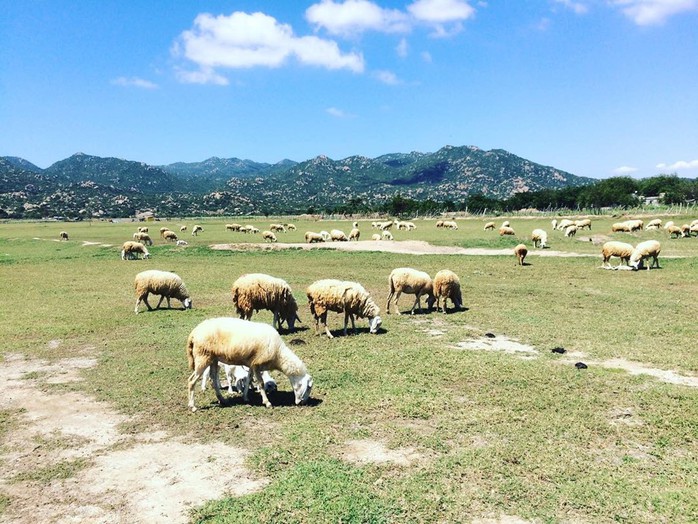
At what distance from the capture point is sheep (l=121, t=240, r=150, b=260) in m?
36.4

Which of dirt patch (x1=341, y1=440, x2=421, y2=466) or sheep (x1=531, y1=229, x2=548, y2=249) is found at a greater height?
sheep (x1=531, y1=229, x2=548, y2=249)

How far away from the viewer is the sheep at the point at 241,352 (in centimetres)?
929

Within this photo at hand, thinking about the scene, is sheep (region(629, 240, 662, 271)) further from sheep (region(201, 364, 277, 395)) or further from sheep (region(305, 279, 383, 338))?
sheep (region(201, 364, 277, 395))

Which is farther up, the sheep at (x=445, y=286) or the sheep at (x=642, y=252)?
the sheep at (x=642, y=252)

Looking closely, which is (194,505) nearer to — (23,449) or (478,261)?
(23,449)

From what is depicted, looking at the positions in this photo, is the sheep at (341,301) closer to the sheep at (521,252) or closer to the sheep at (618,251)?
the sheep at (521,252)

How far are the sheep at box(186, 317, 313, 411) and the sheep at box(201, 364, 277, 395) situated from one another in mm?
437

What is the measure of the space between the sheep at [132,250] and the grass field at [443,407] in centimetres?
1615

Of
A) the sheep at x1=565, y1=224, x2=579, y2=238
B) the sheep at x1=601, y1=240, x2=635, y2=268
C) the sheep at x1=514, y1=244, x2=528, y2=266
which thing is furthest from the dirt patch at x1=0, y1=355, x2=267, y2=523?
the sheep at x1=565, y1=224, x2=579, y2=238

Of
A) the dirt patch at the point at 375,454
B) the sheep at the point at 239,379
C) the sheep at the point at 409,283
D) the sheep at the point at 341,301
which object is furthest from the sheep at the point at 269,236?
the dirt patch at the point at 375,454

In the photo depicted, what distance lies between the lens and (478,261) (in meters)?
32.0

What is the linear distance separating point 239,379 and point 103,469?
132 inches

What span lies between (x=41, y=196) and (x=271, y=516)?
709 ft

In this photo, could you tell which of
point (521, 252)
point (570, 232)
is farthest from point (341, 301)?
point (570, 232)
